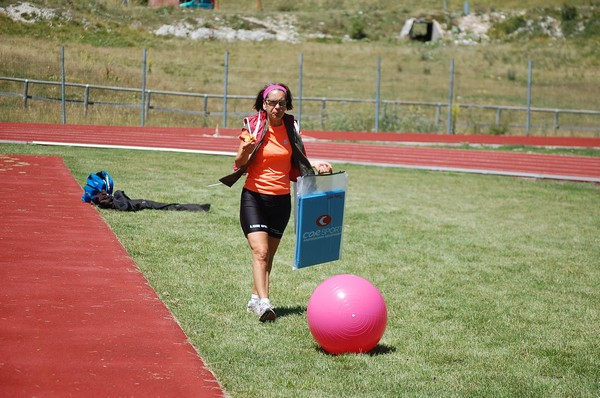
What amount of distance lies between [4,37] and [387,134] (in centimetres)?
1609

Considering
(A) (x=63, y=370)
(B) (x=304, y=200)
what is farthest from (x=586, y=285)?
(A) (x=63, y=370)

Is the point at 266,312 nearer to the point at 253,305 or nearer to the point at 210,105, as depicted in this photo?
the point at 253,305

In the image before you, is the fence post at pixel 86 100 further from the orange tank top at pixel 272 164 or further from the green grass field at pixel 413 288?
the orange tank top at pixel 272 164

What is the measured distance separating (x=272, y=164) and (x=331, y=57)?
1996 inches

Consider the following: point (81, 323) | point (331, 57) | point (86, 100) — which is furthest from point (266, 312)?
point (331, 57)

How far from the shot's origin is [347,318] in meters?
7.07

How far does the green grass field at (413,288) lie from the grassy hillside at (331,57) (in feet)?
64.1

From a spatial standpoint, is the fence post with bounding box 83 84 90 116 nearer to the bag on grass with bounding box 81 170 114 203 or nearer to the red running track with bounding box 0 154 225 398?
the bag on grass with bounding box 81 170 114 203

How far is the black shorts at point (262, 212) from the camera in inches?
326

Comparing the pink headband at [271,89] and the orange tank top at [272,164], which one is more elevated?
the pink headband at [271,89]

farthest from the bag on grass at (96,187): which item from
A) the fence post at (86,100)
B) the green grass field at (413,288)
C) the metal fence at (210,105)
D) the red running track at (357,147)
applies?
the fence post at (86,100)

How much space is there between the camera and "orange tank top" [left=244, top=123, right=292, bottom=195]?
8.26 meters

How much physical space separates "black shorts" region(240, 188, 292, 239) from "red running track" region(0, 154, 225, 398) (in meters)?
1.03

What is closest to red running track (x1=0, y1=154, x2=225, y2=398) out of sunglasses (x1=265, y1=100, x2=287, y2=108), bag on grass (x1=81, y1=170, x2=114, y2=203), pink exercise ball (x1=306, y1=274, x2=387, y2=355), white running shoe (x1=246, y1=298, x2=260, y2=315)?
white running shoe (x1=246, y1=298, x2=260, y2=315)
